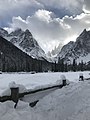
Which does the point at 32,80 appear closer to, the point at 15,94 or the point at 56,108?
the point at 15,94

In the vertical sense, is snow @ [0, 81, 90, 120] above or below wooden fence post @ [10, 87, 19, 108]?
below

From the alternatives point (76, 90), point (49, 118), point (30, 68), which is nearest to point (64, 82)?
point (76, 90)

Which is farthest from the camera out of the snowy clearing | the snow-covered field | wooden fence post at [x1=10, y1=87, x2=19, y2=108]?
the snowy clearing

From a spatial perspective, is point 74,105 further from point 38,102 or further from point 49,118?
point 38,102

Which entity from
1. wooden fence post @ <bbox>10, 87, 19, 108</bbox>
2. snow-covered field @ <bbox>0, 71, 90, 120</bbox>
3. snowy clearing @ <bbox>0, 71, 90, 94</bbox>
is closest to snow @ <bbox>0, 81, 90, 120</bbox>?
snow-covered field @ <bbox>0, 71, 90, 120</bbox>

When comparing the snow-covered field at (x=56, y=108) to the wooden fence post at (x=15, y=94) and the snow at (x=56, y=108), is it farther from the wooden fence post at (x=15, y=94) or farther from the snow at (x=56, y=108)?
the wooden fence post at (x=15, y=94)

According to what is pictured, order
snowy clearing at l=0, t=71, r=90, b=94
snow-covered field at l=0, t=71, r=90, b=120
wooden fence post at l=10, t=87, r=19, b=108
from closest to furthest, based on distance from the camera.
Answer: snow-covered field at l=0, t=71, r=90, b=120 < wooden fence post at l=10, t=87, r=19, b=108 < snowy clearing at l=0, t=71, r=90, b=94

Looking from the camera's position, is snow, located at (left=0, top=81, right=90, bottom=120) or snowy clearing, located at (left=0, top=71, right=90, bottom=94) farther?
snowy clearing, located at (left=0, top=71, right=90, bottom=94)

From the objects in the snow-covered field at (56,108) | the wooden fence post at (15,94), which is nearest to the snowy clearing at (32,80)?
the snow-covered field at (56,108)

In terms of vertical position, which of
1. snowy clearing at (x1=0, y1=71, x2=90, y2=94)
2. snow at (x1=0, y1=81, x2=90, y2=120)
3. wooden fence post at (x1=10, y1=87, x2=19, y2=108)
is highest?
snowy clearing at (x1=0, y1=71, x2=90, y2=94)

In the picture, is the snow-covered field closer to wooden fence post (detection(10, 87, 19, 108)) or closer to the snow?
the snow

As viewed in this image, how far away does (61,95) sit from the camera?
11.1m

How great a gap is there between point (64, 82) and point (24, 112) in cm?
602

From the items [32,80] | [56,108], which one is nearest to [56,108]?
[56,108]
